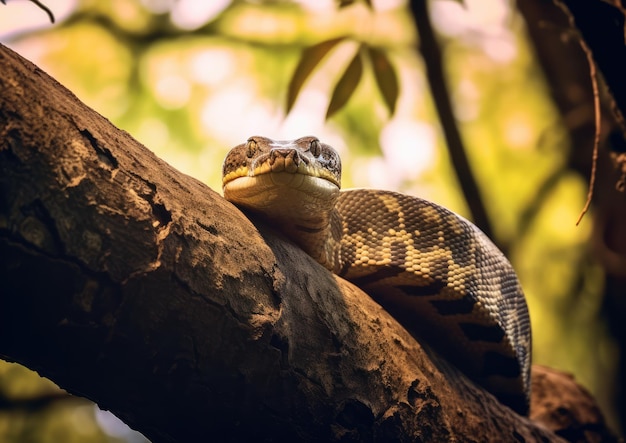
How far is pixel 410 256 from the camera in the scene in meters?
2.45

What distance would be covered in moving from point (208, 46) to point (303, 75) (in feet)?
10.2

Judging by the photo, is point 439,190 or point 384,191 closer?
point 384,191

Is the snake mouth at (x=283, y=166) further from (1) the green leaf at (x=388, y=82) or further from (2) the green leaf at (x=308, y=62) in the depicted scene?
(1) the green leaf at (x=388, y=82)

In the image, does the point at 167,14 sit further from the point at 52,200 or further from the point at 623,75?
the point at 52,200

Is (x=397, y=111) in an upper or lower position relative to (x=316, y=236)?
upper

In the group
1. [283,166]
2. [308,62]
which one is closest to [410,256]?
[283,166]

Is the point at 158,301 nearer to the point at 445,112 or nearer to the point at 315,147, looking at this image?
the point at 315,147

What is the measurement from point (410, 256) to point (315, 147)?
0.57 meters

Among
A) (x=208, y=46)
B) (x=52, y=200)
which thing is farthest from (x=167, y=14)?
(x=52, y=200)

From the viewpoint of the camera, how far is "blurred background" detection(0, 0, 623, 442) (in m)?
4.85

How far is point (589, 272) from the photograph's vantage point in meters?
5.19

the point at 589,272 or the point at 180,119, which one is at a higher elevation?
the point at 180,119

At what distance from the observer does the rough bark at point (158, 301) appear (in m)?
1.28

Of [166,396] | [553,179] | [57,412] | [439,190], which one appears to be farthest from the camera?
[439,190]
